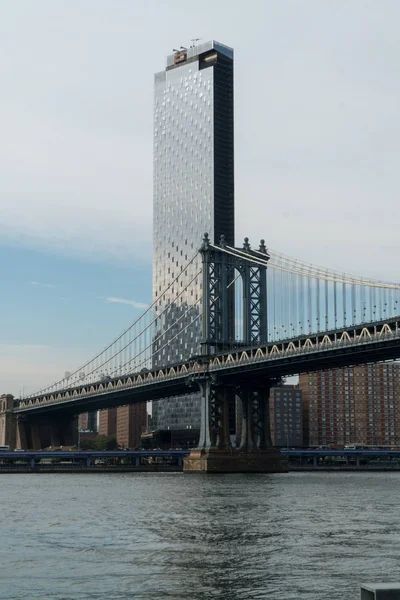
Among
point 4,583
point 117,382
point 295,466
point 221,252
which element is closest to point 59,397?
point 117,382

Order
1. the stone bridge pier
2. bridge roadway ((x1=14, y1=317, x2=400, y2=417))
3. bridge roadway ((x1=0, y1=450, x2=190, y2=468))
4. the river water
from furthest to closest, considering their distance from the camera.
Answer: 1. bridge roadway ((x1=0, y1=450, x2=190, y2=468))
2. the stone bridge pier
3. bridge roadway ((x1=14, y1=317, x2=400, y2=417))
4. the river water

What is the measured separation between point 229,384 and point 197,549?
315 feet

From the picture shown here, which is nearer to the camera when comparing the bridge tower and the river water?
the river water

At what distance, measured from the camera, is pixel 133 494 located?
249 ft

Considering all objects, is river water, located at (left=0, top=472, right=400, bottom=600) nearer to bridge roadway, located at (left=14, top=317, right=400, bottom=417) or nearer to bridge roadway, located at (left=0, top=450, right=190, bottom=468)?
bridge roadway, located at (left=14, top=317, right=400, bottom=417)

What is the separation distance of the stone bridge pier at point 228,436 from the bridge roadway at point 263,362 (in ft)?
7.49

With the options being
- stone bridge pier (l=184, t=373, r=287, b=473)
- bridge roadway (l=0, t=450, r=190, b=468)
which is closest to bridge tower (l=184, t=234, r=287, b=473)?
stone bridge pier (l=184, t=373, r=287, b=473)

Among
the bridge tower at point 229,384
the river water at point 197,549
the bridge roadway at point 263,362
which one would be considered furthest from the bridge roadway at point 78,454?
the river water at point 197,549

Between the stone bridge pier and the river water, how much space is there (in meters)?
62.0

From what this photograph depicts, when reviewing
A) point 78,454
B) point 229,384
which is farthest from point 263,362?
point 78,454

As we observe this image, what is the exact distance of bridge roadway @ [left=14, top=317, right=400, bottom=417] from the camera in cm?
10194

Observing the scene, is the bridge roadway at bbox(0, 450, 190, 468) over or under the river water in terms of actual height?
under

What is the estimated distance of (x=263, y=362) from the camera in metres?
118

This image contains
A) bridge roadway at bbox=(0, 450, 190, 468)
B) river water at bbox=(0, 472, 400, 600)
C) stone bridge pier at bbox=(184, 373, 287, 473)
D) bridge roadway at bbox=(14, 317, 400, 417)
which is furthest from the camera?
bridge roadway at bbox=(0, 450, 190, 468)
